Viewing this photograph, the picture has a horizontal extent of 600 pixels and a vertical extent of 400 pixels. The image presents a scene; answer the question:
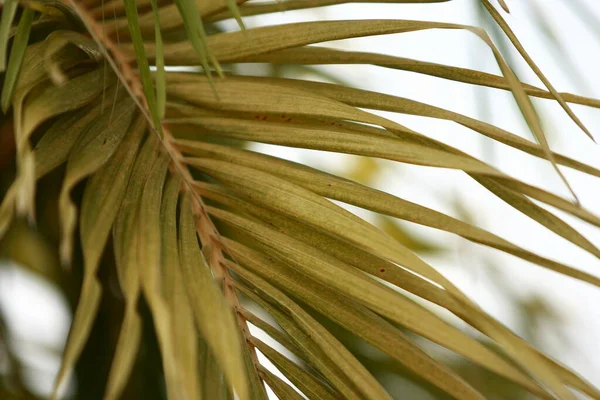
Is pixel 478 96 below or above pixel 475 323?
above

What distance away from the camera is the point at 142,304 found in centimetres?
64

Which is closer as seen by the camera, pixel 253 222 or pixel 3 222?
pixel 3 222

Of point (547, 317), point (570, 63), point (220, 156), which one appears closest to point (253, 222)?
point (220, 156)

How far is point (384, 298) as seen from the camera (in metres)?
0.30

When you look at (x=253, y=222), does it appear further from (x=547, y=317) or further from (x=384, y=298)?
(x=547, y=317)

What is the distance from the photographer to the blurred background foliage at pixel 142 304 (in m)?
0.61

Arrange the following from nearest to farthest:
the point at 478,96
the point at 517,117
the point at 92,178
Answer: the point at 92,178 → the point at 478,96 → the point at 517,117

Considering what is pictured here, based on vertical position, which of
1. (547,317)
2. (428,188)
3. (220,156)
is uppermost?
(428,188)

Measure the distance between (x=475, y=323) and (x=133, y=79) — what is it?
28 centimetres

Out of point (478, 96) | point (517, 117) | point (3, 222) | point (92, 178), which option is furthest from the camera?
point (517, 117)

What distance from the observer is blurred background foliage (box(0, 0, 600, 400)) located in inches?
24.2

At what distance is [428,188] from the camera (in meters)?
0.89

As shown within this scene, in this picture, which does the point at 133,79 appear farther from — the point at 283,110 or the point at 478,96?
the point at 478,96

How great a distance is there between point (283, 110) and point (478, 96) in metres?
0.35
